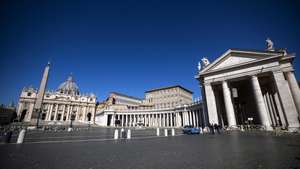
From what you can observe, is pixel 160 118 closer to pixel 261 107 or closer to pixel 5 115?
pixel 261 107

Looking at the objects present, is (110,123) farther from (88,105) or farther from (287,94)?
(287,94)

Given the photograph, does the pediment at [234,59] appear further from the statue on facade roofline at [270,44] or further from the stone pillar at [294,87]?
the stone pillar at [294,87]

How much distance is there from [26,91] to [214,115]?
3923 inches

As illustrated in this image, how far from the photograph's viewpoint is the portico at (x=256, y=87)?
66.1 ft

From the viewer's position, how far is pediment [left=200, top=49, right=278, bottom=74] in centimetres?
2302

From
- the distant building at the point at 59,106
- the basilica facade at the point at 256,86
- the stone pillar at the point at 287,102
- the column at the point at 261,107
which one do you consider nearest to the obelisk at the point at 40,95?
the basilica facade at the point at 256,86

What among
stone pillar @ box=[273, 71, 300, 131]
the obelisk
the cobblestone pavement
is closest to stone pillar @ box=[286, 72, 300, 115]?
stone pillar @ box=[273, 71, 300, 131]

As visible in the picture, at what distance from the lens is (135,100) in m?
121

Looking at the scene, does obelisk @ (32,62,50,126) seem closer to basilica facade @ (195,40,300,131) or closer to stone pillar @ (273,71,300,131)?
basilica facade @ (195,40,300,131)

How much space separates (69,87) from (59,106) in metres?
26.3

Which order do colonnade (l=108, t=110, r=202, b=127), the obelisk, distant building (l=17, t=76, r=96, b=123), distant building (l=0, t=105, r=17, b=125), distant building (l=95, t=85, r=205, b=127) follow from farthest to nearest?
distant building (l=17, t=76, r=96, b=123), distant building (l=0, t=105, r=17, b=125), distant building (l=95, t=85, r=205, b=127), colonnade (l=108, t=110, r=202, b=127), the obelisk

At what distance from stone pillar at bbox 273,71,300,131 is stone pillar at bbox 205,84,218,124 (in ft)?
31.4

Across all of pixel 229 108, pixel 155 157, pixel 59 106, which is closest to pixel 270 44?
pixel 229 108

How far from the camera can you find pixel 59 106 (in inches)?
3243
